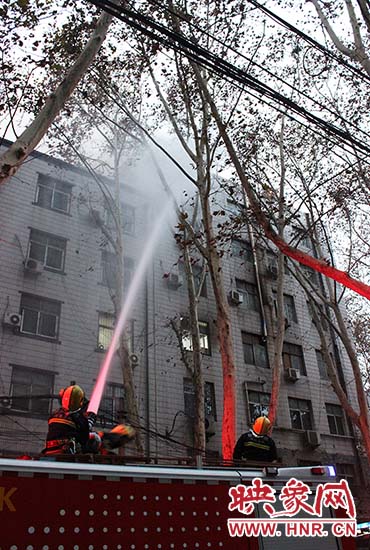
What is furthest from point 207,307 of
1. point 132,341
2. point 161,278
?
point 132,341

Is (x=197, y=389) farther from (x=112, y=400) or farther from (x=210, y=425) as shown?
(x=210, y=425)

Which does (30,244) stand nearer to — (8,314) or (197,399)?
Result: (8,314)

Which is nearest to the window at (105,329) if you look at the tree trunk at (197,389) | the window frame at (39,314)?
the window frame at (39,314)

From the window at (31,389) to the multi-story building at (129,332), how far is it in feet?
0.10

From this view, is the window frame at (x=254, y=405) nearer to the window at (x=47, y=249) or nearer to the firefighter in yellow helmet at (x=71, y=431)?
the window at (x=47, y=249)

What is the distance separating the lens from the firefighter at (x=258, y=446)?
577 cm

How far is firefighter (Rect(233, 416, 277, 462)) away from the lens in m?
5.77

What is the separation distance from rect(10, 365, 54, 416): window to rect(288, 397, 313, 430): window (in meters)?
10.9

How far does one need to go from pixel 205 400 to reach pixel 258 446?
12.2 meters

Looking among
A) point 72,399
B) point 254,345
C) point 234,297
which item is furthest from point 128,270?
point 72,399

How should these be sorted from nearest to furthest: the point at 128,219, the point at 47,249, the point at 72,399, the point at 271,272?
the point at 72,399 < the point at 47,249 < the point at 128,219 < the point at 271,272

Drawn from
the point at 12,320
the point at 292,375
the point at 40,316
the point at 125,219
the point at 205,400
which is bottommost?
the point at 205,400

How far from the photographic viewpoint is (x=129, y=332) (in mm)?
17172

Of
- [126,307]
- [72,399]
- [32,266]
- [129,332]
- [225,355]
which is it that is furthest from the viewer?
[129,332]
